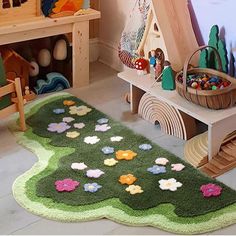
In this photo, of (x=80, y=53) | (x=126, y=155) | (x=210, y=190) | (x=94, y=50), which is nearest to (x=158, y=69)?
(x=126, y=155)

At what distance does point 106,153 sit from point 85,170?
0.15 m

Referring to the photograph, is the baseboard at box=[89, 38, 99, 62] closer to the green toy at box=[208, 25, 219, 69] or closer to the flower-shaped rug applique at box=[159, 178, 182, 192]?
the green toy at box=[208, 25, 219, 69]

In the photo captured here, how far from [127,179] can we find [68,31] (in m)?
1.02

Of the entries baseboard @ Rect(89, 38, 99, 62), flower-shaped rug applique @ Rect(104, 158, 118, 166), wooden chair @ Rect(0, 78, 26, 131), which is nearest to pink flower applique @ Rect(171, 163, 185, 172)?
flower-shaped rug applique @ Rect(104, 158, 118, 166)

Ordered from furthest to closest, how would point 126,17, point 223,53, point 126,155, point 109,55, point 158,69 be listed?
point 109,55
point 126,17
point 158,69
point 223,53
point 126,155

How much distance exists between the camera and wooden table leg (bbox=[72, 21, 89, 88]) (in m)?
2.71

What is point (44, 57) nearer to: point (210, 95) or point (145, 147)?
point (145, 147)

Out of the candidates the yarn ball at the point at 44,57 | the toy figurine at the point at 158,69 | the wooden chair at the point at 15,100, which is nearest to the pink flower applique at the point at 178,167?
the toy figurine at the point at 158,69

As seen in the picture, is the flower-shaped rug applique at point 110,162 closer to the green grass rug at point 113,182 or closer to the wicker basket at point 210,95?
the green grass rug at point 113,182

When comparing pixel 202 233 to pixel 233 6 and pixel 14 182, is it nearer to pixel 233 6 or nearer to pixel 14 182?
pixel 14 182

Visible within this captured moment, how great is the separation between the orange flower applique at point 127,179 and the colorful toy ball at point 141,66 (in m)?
0.62

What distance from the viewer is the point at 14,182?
1.98 m

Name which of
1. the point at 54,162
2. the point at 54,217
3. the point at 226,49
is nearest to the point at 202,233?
the point at 54,217

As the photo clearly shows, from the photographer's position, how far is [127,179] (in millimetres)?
1978
